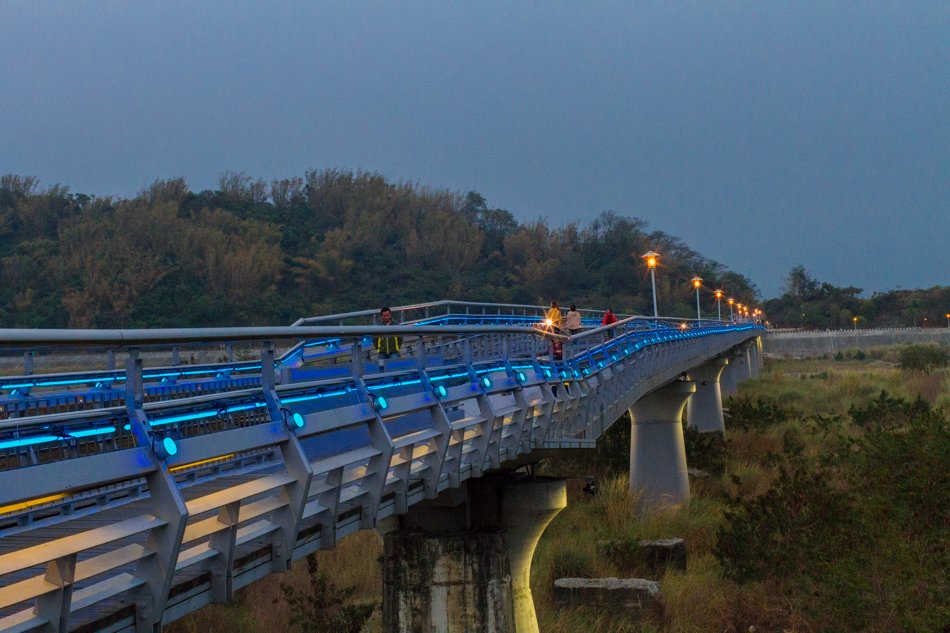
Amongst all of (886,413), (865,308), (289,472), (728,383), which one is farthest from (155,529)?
(865,308)

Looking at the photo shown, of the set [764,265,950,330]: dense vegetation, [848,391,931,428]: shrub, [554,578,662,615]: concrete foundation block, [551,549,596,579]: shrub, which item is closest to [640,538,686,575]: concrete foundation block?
[551,549,596,579]: shrub

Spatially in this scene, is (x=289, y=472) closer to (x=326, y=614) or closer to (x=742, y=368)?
(x=326, y=614)

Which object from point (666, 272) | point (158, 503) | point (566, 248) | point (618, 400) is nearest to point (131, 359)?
point (158, 503)

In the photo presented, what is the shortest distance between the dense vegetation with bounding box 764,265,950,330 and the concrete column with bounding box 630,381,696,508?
140m

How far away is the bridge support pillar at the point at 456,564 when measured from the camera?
11883 millimetres

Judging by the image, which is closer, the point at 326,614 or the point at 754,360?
the point at 326,614

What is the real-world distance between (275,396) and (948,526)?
16201 millimetres

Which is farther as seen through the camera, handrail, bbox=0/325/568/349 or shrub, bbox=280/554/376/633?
shrub, bbox=280/554/376/633

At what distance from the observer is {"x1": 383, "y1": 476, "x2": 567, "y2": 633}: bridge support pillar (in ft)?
39.0

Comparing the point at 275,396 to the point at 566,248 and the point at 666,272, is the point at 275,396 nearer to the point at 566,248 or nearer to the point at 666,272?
the point at 566,248

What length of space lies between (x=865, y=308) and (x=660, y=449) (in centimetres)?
14878

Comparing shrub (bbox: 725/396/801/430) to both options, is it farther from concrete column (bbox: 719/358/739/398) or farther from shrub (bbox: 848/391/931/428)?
concrete column (bbox: 719/358/739/398)

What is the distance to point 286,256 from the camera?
231 feet

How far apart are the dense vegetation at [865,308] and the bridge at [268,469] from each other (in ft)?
514
